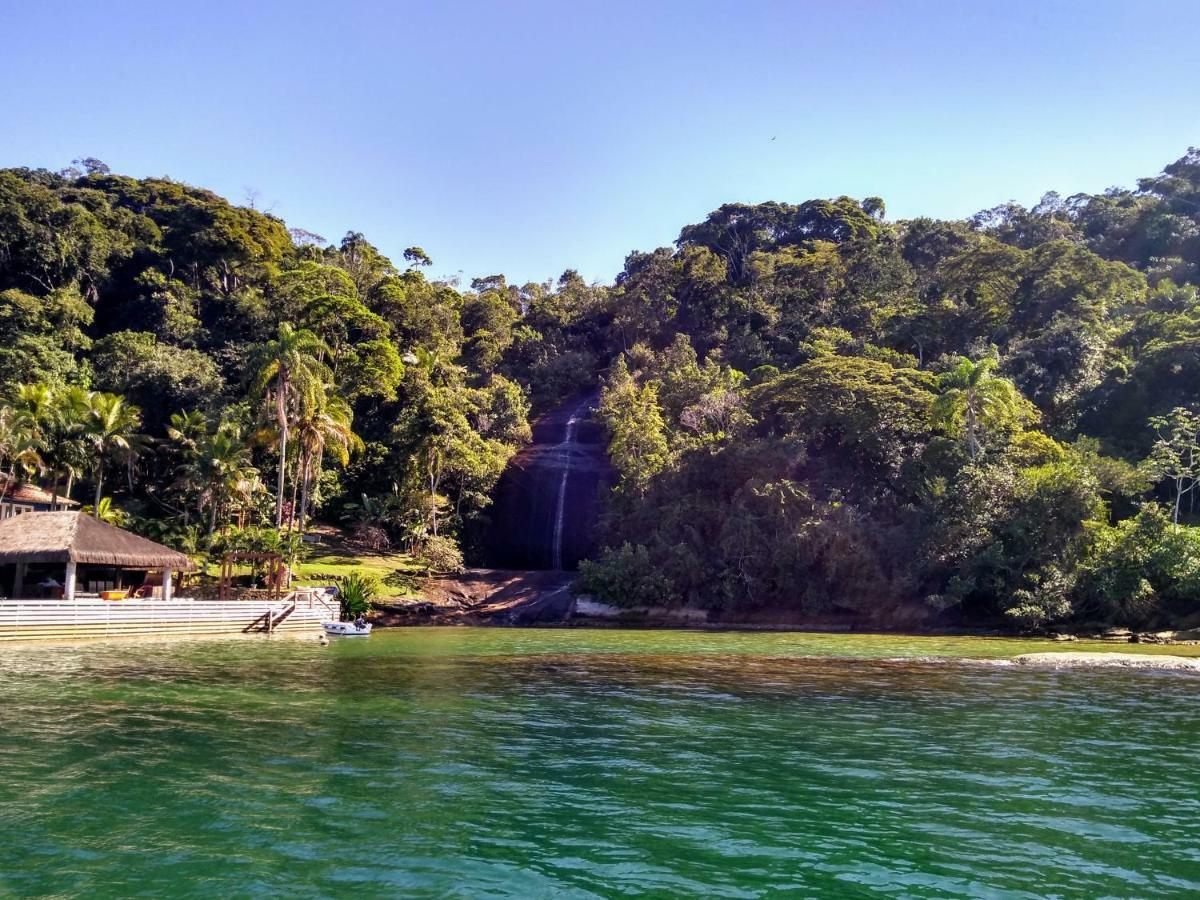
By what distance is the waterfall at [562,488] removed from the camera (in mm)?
51781

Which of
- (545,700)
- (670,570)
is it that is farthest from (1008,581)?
(545,700)

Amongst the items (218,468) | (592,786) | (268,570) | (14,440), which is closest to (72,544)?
(268,570)

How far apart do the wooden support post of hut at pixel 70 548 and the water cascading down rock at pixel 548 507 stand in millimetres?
21031

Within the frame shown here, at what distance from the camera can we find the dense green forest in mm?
40781

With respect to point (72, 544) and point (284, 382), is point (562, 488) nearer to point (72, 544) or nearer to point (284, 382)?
point (284, 382)

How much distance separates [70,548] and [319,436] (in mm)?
14799

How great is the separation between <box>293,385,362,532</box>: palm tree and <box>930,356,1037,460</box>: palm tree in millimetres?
30367

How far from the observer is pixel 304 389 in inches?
1689

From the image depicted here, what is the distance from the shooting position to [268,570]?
3956 centimetres

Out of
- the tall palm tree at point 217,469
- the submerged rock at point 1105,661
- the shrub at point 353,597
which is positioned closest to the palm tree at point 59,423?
the tall palm tree at point 217,469

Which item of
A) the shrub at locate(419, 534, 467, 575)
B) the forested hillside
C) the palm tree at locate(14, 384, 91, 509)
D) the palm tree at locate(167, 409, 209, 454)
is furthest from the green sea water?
the palm tree at locate(14, 384, 91, 509)

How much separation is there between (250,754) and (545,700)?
21.8ft

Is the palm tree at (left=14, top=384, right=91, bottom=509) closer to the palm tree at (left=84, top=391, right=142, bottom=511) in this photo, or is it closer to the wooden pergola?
the palm tree at (left=84, top=391, right=142, bottom=511)

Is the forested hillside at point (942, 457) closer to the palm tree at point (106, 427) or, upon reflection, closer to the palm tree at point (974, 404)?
the palm tree at point (974, 404)
